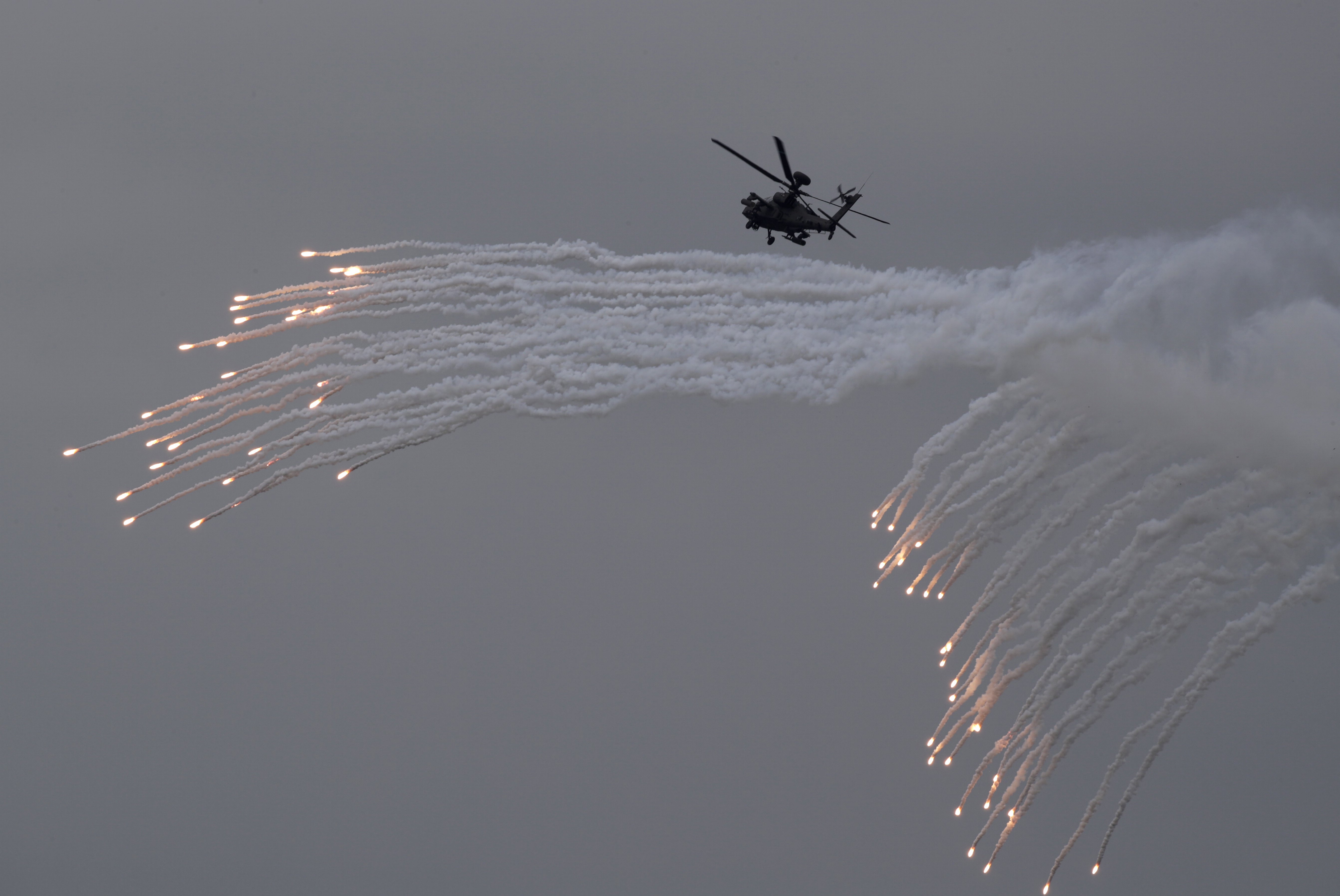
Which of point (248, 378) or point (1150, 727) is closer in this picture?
point (1150, 727)

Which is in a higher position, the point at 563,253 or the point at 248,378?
the point at 563,253

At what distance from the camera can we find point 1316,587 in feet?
186

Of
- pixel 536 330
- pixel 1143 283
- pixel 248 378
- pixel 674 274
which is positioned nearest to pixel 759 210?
pixel 674 274

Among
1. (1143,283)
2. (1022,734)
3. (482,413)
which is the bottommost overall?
(1022,734)

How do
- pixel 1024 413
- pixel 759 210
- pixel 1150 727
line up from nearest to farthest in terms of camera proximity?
pixel 1150 727 → pixel 1024 413 → pixel 759 210

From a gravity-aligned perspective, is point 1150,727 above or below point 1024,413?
below

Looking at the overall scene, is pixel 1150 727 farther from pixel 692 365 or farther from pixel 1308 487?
pixel 692 365

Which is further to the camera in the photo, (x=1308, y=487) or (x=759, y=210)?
(x=759, y=210)

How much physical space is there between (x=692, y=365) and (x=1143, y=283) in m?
14.4

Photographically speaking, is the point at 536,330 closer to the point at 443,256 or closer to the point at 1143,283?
the point at 443,256

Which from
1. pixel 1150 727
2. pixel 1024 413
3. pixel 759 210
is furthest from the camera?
pixel 759 210

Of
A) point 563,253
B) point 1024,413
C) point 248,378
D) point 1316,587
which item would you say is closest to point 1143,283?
point 1024,413

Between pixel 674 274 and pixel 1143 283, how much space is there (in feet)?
50.8

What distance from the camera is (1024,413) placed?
6047cm
